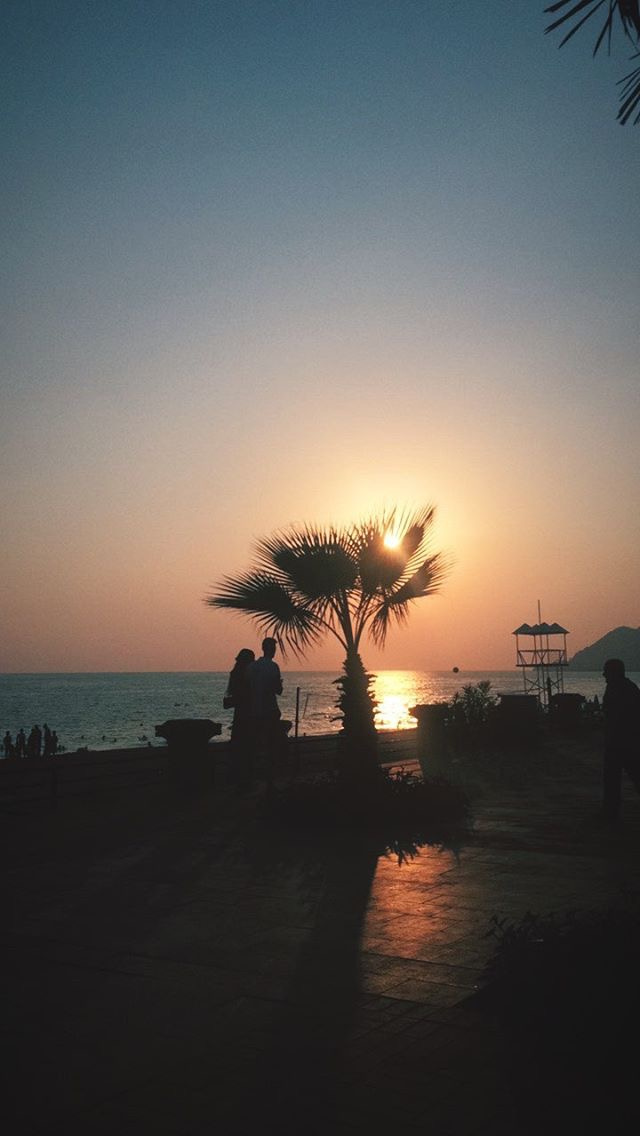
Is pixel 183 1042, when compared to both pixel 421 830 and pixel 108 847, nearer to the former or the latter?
pixel 108 847

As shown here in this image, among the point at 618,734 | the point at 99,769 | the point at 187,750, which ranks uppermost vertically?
the point at 618,734

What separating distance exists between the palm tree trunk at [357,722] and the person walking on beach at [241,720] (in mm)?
1763

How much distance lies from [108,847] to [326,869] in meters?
2.59

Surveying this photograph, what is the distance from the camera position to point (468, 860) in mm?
8523

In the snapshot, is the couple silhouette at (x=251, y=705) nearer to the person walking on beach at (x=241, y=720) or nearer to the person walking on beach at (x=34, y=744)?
the person walking on beach at (x=241, y=720)

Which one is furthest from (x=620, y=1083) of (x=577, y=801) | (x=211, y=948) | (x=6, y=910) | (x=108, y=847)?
(x=577, y=801)

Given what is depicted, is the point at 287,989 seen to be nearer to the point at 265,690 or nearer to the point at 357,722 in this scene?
the point at 357,722

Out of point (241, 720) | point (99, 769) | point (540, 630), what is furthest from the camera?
point (540, 630)

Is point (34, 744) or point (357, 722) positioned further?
point (34, 744)

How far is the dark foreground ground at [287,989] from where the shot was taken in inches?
134

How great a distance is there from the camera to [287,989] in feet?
15.9

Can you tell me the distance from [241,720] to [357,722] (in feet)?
7.36

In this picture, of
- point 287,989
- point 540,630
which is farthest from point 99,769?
point 540,630

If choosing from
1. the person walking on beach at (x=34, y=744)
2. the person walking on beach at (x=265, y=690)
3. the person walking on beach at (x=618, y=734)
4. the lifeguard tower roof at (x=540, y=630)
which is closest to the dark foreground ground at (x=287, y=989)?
the person walking on beach at (x=618, y=734)
